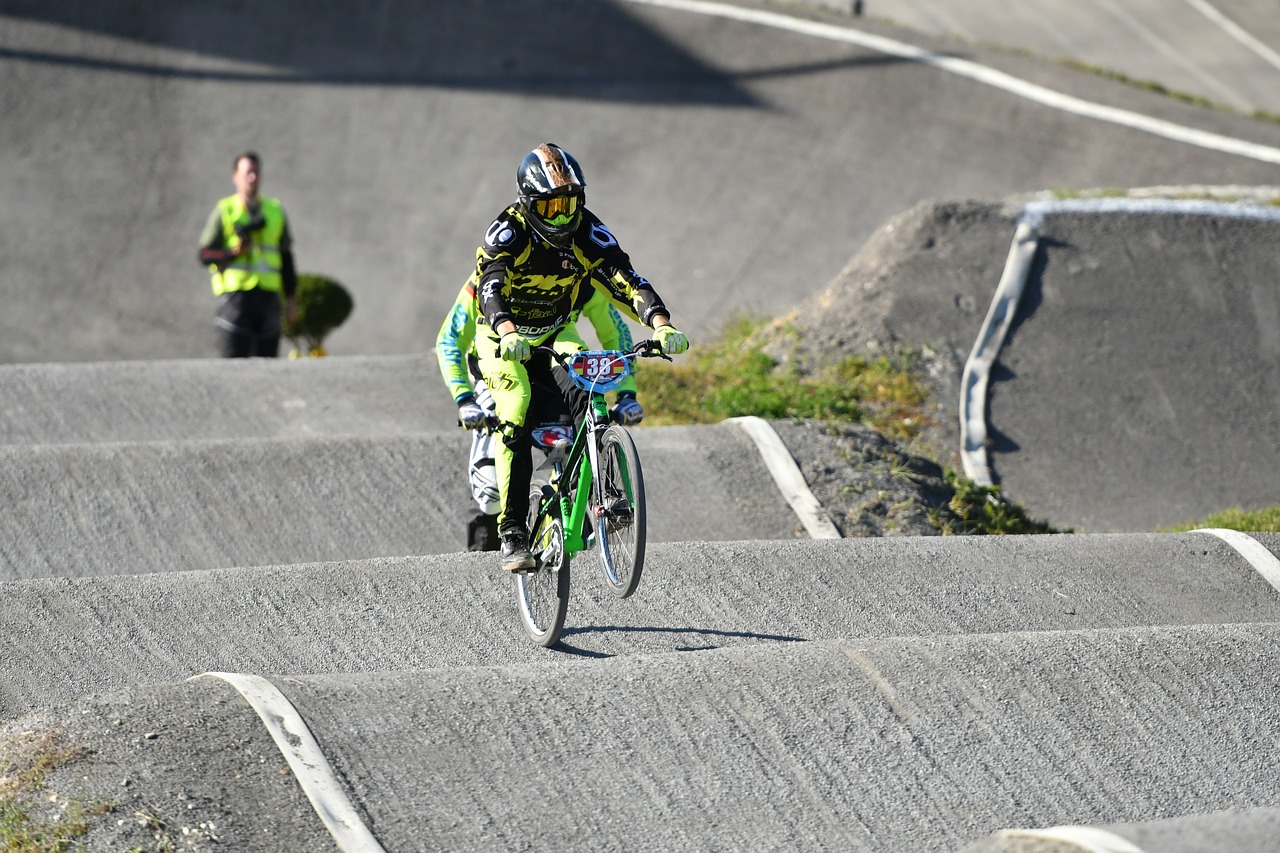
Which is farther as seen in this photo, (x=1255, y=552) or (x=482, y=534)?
(x=1255, y=552)

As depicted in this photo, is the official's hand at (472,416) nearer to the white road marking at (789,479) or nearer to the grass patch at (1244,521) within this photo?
the white road marking at (789,479)

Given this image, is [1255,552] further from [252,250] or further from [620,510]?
[252,250]

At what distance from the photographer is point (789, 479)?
10.0 metres

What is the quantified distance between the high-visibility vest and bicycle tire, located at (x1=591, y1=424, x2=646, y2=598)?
7.56 meters

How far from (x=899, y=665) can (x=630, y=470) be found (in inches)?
60.1

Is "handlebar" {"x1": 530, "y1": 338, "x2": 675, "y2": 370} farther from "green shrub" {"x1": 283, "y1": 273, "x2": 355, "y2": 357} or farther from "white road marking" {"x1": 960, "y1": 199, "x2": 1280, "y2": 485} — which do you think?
"green shrub" {"x1": 283, "y1": 273, "x2": 355, "y2": 357}

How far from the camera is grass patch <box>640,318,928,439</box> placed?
471 inches

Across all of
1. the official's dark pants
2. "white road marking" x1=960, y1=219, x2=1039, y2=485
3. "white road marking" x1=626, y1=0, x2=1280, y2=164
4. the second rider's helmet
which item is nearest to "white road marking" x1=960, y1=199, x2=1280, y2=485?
"white road marking" x1=960, y1=219, x2=1039, y2=485

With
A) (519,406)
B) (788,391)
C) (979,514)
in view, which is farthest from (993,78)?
(519,406)

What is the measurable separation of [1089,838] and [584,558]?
14.0 ft

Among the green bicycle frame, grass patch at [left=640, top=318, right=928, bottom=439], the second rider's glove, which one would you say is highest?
the second rider's glove

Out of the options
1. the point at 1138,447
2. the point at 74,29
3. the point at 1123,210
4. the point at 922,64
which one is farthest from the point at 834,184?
the point at 74,29

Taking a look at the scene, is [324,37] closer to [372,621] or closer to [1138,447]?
[1138,447]

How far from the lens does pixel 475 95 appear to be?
2062 cm
